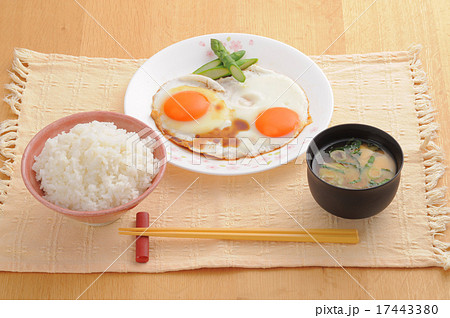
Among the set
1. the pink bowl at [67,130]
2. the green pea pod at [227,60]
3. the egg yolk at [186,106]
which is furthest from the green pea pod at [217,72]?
the pink bowl at [67,130]

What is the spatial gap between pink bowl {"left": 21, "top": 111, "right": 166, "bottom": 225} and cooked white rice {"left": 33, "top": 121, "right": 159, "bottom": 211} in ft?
0.11

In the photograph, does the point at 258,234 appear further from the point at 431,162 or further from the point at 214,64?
the point at 214,64

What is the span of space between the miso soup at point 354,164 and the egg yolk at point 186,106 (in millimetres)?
617

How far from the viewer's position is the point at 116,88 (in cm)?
258

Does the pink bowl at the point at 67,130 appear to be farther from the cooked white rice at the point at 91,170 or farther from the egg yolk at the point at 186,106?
the egg yolk at the point at 186,106

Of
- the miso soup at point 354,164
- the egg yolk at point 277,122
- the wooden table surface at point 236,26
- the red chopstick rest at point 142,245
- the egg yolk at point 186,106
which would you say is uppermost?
the wooden table surface at point 236,26

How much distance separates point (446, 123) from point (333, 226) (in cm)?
75

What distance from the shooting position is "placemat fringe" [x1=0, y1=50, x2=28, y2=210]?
2.23 m

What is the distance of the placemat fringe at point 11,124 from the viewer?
223 cm

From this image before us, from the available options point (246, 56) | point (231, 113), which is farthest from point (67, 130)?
point (246, 56)

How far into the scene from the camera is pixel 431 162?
221cm

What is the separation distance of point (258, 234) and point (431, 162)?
0.77 metres

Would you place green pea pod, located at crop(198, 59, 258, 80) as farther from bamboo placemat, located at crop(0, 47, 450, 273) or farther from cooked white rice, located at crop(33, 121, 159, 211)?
cooked white rice, located at crop(33, 121, 159, 211)

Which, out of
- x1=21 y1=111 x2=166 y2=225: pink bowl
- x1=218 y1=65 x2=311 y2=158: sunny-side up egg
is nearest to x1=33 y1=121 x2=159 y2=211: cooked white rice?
x1=21 y1=111 x2=166 y2=225: pink bowl
